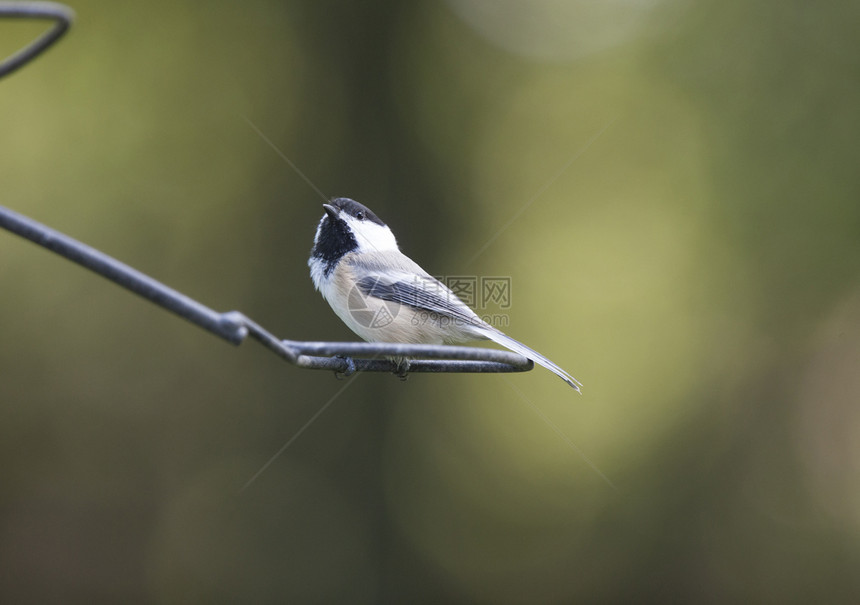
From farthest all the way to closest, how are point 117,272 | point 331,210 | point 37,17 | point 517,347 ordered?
point 331,210 → point 517,347 → point 37,17 → point 117,272

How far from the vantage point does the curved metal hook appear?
3.36 feet

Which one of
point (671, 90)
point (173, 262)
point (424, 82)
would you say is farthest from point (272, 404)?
point (671, 90)

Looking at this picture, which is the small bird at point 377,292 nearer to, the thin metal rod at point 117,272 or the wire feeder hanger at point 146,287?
the wire feeder hanger at point 146,287

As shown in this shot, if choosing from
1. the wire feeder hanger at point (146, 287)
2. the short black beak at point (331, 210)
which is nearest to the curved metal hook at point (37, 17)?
the wire feeder hanger at point (146, 287)

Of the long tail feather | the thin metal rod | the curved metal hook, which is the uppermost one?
the long tail feather

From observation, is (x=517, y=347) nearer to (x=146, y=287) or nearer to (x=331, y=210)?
(x=331, y=210)

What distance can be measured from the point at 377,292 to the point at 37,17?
180cm

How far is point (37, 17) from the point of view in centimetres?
112

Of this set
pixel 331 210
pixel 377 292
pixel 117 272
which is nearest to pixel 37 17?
pixel 117 272

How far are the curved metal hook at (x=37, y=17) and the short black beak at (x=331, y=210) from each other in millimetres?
1478

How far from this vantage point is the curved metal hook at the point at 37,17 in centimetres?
102

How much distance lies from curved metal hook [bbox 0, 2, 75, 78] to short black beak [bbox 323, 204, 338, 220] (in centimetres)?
148

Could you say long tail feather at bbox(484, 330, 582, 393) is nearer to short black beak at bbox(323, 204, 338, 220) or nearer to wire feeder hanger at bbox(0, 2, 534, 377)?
wire feeder hanger at bbox(0, 2, 534, 377)

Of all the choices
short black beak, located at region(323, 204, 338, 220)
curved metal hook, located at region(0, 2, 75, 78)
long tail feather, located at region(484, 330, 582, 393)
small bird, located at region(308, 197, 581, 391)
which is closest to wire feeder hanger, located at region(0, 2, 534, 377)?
curved metal hook, located at region(0, 2, 75, 78)
